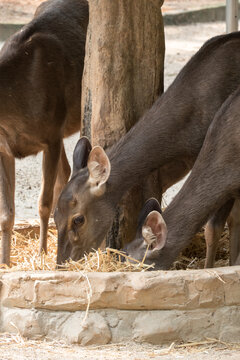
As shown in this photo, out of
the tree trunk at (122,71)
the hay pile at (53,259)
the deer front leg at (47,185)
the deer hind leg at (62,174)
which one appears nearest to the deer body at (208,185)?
the hay pile at (53,259)

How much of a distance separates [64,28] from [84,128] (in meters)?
1.69

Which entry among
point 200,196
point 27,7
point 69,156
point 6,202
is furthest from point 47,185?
point 27,7

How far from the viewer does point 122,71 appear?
8.11 m

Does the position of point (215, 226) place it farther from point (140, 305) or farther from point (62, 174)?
point (62, 174)

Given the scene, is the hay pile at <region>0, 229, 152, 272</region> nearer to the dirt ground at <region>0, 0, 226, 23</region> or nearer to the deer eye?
the deer eye

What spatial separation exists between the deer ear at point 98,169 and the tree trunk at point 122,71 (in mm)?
718

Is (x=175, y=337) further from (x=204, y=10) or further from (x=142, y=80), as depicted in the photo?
(x=204, y=10)

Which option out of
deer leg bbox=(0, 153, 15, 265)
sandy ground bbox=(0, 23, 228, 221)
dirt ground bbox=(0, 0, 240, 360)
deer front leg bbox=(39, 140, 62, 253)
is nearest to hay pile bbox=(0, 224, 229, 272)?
deer leg bbox=(0, 153, 15, 265)

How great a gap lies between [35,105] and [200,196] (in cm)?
271

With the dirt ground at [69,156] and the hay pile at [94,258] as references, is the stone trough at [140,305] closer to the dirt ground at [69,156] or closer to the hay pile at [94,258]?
the dirt ground at [69,156]

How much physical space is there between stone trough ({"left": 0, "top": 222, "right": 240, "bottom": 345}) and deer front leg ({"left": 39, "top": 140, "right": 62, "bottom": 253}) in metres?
2.50

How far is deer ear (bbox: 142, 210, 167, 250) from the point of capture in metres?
6.75

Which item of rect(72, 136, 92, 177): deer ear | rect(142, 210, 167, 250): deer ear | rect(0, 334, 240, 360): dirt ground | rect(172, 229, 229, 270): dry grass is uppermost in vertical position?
rect(72, 136, 92, 177): deer ear

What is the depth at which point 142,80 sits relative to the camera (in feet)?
27.1
